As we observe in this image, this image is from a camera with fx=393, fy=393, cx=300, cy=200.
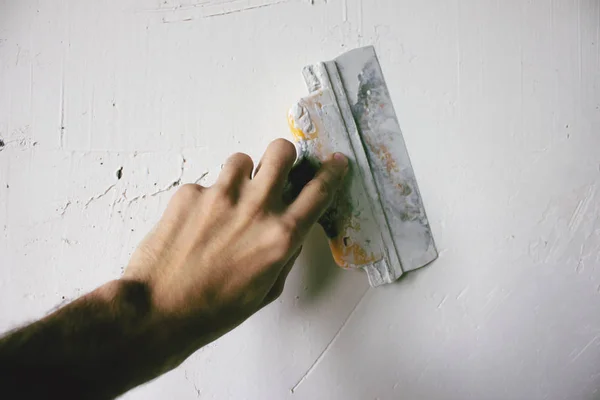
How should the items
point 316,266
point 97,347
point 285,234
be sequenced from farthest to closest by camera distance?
point 316,266 → point 285,234 → point 97,347

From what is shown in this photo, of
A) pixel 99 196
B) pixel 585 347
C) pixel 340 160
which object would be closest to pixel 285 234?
pixel 340 160

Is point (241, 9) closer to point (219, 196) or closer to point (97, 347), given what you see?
point (219, 196)

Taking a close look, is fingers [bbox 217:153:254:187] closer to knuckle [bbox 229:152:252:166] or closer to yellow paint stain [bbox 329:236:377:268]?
knuckle [bbox 229:152:252:166]

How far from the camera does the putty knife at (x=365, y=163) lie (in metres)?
0.83

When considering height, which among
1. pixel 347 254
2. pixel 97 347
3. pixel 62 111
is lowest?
pixel 347 254

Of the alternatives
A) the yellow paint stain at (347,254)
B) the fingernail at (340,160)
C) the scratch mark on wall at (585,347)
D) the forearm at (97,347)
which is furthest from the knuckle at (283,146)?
the scratch mark on wall at (585,347)

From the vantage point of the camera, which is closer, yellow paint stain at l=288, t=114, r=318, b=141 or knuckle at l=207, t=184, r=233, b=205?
knuckle at l=207, t=184, r=233, b=205

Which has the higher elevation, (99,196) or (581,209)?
(99,196)

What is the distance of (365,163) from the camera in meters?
0.85

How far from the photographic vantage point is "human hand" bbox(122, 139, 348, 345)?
0.66m

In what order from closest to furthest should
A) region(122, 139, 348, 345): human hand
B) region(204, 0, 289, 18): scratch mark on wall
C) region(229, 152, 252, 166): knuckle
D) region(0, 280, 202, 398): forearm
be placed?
1. region(0, 280, 202, 398): forearm
2. region(122, 139, 348, 345): human hand
3. region(229, 152, 252, 166): knuckle
4. region(204, 0, 289, 18): scratch mark on wall

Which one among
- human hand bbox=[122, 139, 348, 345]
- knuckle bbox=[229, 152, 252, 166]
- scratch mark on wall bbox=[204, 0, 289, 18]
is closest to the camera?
human hand bbox=[122, 139, 348, 345]

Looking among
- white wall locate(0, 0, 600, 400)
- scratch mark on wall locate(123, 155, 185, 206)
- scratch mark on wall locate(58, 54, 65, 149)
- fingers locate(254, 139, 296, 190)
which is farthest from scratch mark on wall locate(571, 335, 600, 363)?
scratch mark on wall locate(58, 54, 65, 149)

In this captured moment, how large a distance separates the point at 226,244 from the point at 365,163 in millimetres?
354
